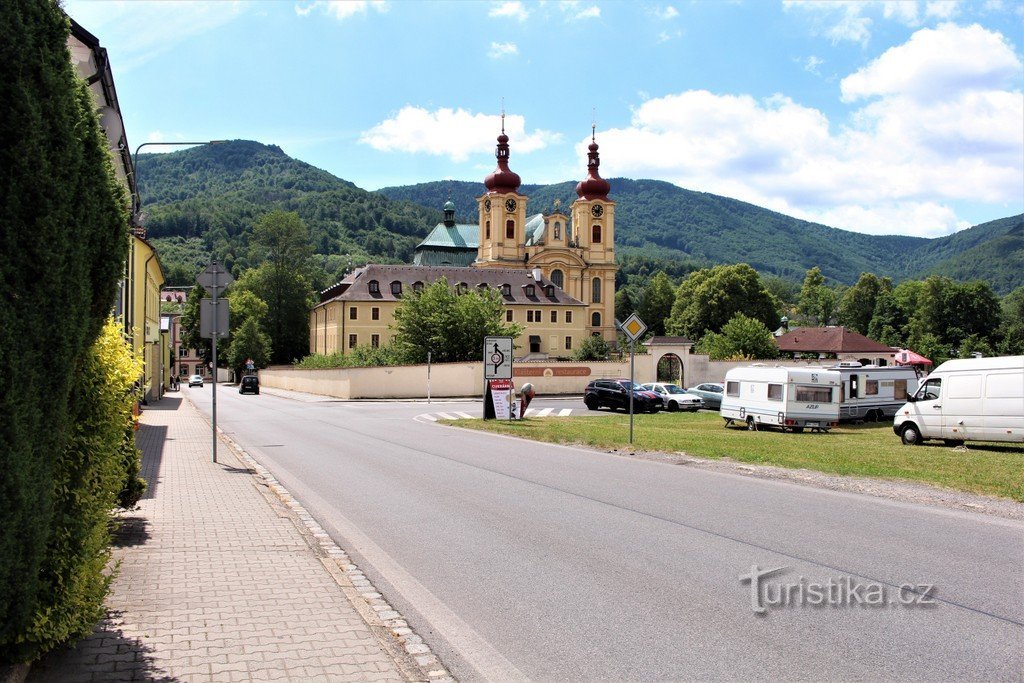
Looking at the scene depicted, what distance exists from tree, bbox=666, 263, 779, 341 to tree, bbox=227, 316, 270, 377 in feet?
169

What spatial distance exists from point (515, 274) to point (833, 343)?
3493cm

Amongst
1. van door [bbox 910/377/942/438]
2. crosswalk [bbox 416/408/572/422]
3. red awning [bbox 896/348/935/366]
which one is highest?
red awning [bbox 896/348/935/366]

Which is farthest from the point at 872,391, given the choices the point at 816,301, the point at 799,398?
the point at 816,301

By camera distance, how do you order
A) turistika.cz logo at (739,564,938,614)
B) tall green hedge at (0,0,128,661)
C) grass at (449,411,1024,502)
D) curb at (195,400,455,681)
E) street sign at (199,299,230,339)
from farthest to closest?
street sign at (199,299,230,339), grass at (449,411,1024,502), turistika.cz logo at (739,564,938,614), curb at (195,400,455,681), tall green hedge at (0,0,128,661)

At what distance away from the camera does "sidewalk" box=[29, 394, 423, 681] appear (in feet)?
17.5

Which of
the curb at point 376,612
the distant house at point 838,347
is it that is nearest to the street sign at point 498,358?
the curb at point 376,612

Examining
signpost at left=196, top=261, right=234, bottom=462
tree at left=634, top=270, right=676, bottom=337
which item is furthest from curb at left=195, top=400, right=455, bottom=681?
tree at left=634, top=270, right=676, bottom=337

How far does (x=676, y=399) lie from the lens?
141 ft

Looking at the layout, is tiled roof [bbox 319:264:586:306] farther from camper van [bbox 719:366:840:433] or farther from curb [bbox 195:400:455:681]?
curb [bbox 195:400:455:681]

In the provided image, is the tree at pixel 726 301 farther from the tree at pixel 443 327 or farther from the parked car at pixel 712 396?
the parked car at pixel 712 396

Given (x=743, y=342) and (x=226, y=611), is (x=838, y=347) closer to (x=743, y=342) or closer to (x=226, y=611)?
(x=743, y=342)

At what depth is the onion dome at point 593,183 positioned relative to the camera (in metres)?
112

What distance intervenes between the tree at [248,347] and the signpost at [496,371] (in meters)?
65.8

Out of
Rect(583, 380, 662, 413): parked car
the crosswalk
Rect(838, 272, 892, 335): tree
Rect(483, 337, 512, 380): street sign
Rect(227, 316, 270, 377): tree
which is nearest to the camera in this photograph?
Rect(483, 337, 512, 380): street sign
